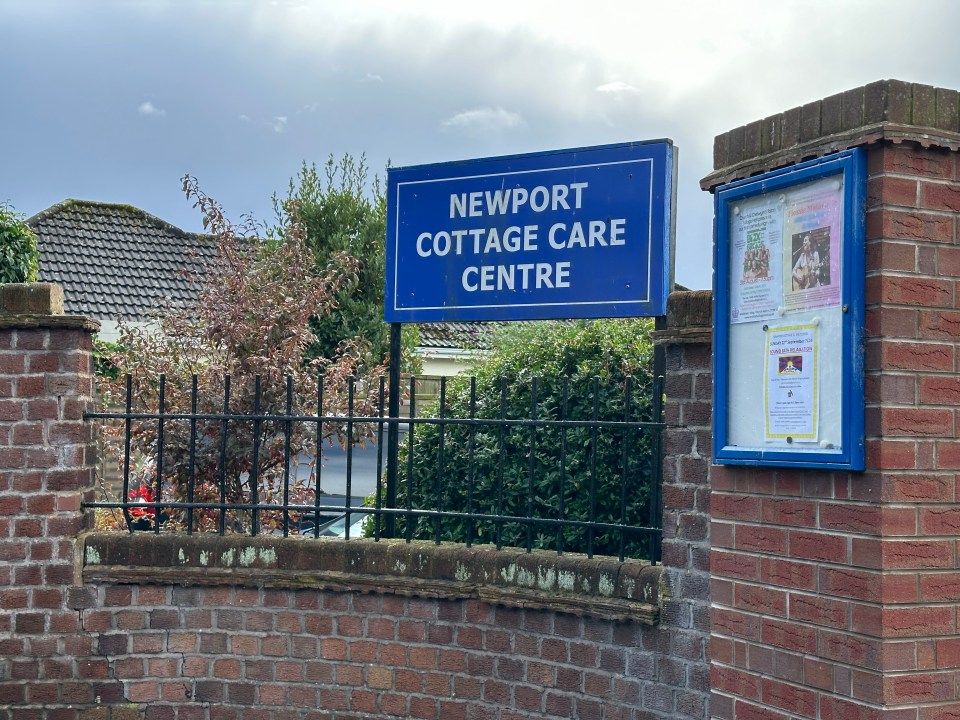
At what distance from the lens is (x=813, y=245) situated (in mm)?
3639

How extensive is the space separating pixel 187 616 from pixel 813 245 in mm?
3792

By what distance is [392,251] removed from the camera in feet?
20.9

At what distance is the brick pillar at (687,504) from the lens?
4590mm

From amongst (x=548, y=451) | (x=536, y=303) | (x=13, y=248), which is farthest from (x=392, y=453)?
(x=13, y=248)

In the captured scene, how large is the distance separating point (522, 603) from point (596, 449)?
779mm

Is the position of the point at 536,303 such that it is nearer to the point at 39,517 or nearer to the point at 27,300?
the point at 27,300

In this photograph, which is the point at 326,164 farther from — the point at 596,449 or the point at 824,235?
the point at 824,235

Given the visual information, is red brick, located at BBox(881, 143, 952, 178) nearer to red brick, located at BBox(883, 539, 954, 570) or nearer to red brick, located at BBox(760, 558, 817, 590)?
red brick, located at BBox(883, 539, 954, 570)

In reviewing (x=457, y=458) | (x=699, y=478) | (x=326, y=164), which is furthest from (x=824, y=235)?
(x=326, y=164)

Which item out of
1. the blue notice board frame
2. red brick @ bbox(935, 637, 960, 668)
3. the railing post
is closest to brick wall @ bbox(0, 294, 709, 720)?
the railing post

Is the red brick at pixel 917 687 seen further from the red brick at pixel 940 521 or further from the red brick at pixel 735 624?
the red brick at pixel 735 624

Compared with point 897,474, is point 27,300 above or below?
above

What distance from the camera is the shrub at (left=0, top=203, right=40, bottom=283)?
13.2m

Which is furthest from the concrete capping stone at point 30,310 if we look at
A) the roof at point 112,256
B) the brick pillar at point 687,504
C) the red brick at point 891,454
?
the roof at point 112,256
